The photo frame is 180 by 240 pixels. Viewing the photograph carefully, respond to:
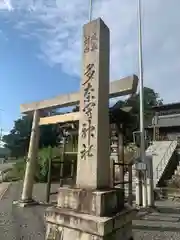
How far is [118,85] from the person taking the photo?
5.82 m

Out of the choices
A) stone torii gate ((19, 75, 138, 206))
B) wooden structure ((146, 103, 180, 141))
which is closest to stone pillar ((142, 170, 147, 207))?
stone torii gate ((19, 75, 138, 206))

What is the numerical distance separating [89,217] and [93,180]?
0.62 m

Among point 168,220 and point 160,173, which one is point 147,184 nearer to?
point 168,220

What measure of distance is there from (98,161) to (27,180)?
23.4 ft

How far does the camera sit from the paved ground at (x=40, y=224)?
21.2 feet

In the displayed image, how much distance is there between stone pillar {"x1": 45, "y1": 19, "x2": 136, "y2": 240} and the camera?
141 inches

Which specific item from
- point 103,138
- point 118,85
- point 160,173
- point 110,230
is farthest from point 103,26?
point 160,173

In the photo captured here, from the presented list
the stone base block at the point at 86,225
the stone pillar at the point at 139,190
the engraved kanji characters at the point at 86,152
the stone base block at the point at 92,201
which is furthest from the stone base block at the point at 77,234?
the stone pillar at the point at 139,190

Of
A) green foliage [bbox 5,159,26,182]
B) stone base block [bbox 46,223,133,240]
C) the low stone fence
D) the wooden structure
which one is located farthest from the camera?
the wooden structure

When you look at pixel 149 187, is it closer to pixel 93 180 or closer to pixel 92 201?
pixel 93 180

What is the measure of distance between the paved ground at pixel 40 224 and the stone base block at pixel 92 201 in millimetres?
2837

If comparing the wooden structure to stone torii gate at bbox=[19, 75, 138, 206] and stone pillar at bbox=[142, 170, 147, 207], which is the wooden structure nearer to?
stone pillar at bbox=[142, 170, 147, 207]

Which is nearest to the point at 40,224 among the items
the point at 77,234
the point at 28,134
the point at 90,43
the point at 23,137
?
the point at 77,234

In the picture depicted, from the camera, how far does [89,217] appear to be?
352 centimetres
